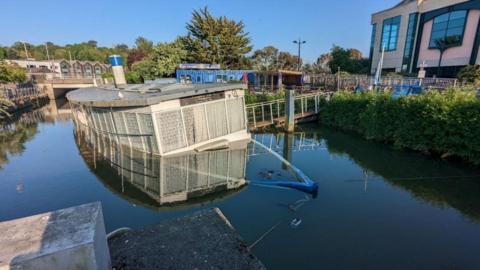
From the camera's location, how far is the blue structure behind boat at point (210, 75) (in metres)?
27.5

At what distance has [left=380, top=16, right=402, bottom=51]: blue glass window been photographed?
34034mm

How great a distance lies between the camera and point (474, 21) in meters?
25.5

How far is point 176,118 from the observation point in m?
8.75

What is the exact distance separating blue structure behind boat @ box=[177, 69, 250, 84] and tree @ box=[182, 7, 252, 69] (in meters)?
5.06

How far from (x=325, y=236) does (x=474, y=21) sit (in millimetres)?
33257

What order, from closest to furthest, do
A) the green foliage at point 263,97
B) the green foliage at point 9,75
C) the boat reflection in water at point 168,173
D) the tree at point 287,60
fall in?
the boat reflection in water at point 168,173, the green foliage at point 263,97, the green foliage at point 9,75, the tree at point 287,60

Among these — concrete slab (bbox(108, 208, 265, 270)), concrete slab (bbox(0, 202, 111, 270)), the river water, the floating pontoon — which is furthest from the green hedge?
concrete slab (bbox(0, 202, 111, 270))

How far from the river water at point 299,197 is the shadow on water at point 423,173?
0.10ft

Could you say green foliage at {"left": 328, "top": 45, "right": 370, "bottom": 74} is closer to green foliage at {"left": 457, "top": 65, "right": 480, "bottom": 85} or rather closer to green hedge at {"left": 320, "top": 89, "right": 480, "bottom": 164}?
green foliage at {"left": 457, "top": 65, "right": 480, "bottom": 85}

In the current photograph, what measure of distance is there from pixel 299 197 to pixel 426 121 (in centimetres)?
664

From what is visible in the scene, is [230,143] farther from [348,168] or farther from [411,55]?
[411,55]

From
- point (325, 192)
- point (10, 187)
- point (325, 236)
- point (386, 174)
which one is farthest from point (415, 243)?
point (10, 187)

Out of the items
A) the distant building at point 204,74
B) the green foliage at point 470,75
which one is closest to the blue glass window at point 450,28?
the green foliage at point 470,75

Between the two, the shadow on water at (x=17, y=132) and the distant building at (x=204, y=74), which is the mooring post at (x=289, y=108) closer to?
the shadow on water at (x=17, y=132)
